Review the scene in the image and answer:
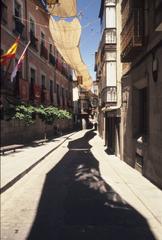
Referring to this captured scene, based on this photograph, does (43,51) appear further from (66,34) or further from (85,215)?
(85,215)

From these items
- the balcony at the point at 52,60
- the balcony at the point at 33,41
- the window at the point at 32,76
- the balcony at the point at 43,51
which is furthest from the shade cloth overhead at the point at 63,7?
the balcony at the point at 52,60

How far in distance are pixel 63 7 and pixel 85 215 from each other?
165 inches

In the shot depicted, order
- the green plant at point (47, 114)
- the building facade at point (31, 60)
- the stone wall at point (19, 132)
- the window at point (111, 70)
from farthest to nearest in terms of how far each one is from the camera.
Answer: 1. the green plant at point (47, 114)
2. the window at point (111, 70)
3. the stone wall at point (19, 132)
4. the building facade at point (31, 60)

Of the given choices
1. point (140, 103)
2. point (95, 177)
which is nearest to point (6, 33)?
point (140, 103)

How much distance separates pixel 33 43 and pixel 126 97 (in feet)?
48.7

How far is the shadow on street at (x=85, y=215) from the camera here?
259 inches

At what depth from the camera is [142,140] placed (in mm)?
13398

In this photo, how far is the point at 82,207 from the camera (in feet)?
28.5

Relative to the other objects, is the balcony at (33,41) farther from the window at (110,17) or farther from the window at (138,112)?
the window at (138,112)

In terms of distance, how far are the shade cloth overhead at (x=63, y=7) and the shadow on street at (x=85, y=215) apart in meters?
3.31

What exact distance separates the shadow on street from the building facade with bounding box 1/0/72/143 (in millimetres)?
6207

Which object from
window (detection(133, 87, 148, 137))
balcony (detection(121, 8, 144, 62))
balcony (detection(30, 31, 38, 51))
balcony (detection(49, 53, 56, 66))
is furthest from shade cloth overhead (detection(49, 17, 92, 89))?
balcony (detection(49, 53, 56, 66))

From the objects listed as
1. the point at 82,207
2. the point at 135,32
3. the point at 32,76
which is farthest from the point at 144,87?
the point at 32,76

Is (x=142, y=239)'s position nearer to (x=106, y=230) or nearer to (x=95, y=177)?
(x=106, y=230)
